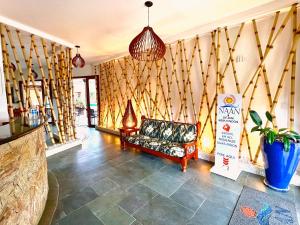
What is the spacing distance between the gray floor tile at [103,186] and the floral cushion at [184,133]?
160cm

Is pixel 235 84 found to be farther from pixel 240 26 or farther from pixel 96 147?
pixel 96 147

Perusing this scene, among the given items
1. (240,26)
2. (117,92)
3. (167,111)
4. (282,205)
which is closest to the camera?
(282,205)

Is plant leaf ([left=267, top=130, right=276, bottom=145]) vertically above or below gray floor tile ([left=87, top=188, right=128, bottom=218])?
above

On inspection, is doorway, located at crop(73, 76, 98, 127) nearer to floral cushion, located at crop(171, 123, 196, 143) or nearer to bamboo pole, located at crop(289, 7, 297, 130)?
floral cushion, located at crop(171, 123, 196, 143)

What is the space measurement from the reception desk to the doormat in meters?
2.16

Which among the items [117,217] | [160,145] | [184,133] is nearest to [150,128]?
[160,145]

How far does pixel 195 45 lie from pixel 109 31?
186 centimetres

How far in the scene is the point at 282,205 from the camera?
2055 mm

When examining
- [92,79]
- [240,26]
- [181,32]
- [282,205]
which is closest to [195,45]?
[181,32]

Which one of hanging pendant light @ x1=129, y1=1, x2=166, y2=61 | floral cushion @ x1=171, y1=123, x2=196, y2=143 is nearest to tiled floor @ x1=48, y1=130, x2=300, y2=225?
floral cushion @ x1=171, y1=123, x2=196, y2=143

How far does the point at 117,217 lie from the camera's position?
1.89 metres

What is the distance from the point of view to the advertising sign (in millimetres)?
2742

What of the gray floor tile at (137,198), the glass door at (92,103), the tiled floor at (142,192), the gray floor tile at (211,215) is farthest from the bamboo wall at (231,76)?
the glass door at (92,103)

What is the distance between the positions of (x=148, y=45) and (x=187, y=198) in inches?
91.7
